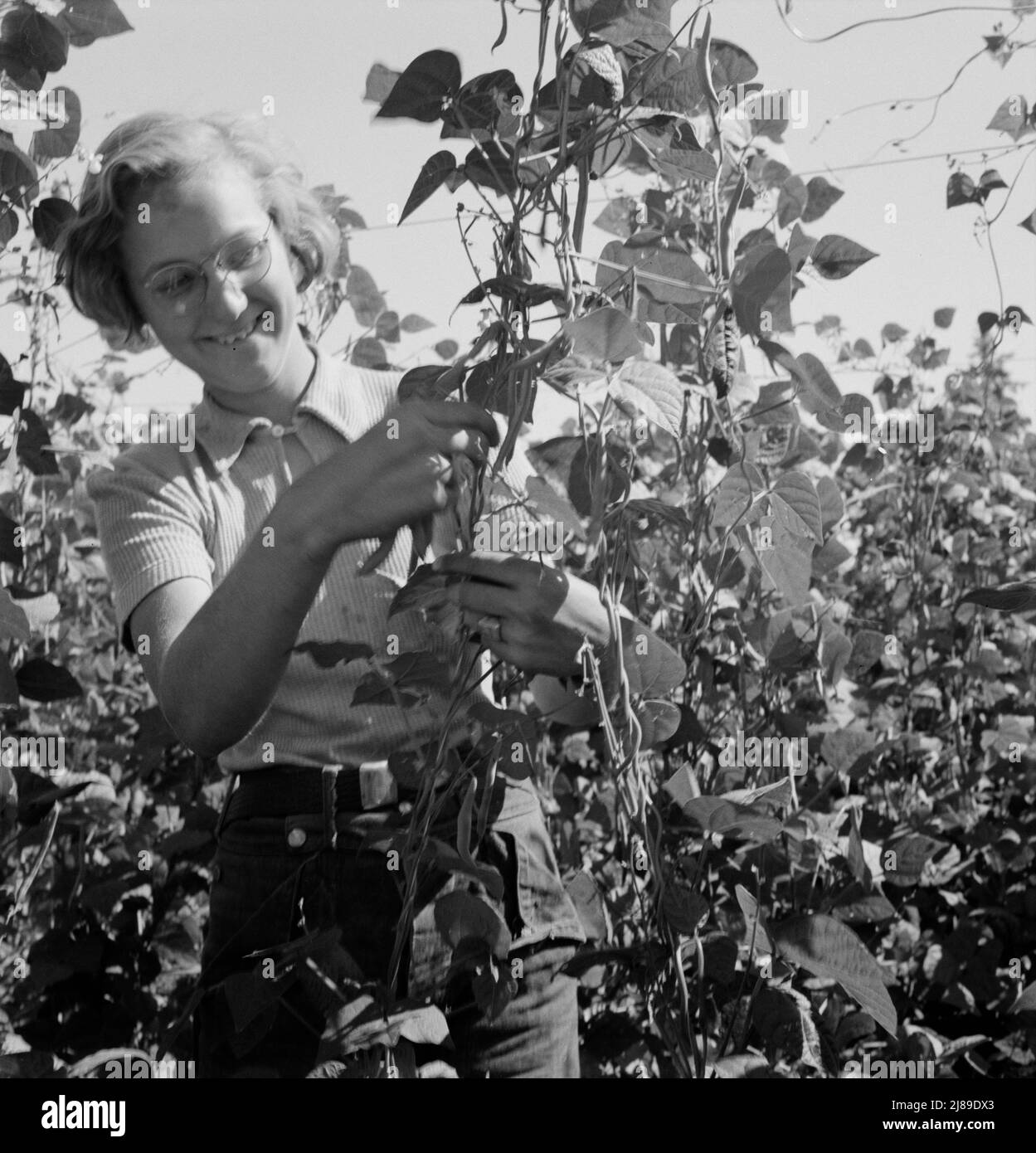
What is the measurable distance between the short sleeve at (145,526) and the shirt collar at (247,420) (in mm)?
46

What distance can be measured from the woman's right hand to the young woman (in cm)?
19

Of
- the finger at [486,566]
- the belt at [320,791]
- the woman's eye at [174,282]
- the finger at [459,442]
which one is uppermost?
the woman's eye at [174,282]

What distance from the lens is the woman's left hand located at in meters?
0.84

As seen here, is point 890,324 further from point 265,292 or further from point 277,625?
point 277,625

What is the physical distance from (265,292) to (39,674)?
1.65 feet

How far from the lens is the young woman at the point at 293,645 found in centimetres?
112

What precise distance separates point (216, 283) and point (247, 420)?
0.54 feet
